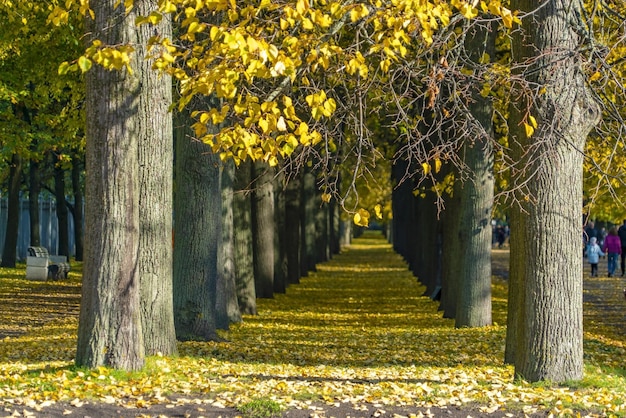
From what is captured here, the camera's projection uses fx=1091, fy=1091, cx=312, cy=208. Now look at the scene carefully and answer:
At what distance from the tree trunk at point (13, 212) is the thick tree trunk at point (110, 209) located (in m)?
23.9

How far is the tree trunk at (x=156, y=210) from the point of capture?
12.0 metres

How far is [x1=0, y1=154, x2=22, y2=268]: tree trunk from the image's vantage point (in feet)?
112

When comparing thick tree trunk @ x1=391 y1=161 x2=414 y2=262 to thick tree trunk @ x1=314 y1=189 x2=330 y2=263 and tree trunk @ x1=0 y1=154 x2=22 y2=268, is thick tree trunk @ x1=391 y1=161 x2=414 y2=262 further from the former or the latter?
tree trunk @ x1=0 y1=154 x2=22 y2=268

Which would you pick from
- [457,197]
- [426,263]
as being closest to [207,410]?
[457,197]

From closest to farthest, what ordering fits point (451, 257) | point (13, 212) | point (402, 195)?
point (451, 257) < point (13, 212) < point (402, 195)

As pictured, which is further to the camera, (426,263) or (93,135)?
(426,263)

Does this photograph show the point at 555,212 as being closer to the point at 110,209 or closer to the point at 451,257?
the point at 110,209

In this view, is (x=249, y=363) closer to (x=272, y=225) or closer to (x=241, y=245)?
(x=241, y=245)

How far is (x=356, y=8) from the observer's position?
27.1 feet

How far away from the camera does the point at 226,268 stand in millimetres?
18719

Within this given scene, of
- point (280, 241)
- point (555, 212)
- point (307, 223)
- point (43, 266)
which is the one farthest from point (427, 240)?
point (555, 212)

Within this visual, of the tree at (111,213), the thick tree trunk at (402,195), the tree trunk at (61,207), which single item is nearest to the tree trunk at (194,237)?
the tree at (111,213)

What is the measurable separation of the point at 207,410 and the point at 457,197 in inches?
437

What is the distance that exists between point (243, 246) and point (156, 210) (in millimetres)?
9770
